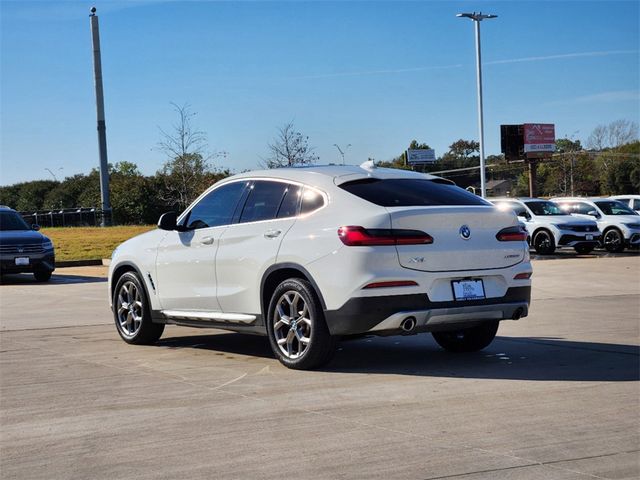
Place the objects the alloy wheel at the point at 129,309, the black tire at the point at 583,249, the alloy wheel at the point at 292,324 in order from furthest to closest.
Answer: the black tire at the point at 583,249 < the alloy wheel at the point at 129,309 < the alloy wheel at the point at 292,324

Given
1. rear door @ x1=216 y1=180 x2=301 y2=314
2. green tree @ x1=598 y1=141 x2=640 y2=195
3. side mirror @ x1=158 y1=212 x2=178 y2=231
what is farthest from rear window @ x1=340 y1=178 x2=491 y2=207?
green tree @ x1=598 y1=141 x2=640 y2=195

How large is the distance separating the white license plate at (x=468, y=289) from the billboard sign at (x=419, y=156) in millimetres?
67371

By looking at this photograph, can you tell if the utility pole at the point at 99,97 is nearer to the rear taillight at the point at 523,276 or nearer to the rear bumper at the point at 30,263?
the rear bumper at the point at 30,263

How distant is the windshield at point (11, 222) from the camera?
2119 cm

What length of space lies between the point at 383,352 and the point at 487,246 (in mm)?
1757

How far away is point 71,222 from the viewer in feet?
161

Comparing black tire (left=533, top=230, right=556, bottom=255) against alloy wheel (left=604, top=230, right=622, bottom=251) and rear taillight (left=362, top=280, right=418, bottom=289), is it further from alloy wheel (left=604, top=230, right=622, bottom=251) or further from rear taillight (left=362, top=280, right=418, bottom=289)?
rear taillight (left=362, top=280, right=418, bottom=289)

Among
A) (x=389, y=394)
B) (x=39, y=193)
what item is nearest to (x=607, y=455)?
(x=389, y=394)

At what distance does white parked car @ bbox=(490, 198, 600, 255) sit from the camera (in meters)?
27.1

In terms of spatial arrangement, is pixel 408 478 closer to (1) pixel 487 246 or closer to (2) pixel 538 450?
(2) pixel 538 450

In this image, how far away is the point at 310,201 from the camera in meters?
7.80

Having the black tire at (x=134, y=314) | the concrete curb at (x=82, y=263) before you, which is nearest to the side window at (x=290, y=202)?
the black tire at (x=134, y=314)

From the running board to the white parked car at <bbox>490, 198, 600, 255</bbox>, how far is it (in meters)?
19.4

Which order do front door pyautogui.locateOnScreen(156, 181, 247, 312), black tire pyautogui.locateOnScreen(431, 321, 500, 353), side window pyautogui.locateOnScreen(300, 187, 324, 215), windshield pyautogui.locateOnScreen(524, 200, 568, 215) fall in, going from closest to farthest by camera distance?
side window pyautogui.locateOnScreen(300, 187, 324, 215), black tire pyautogui.locateOnScreen(431, 321, 500, 353), front door pyautogui.locateOnScreen(156, 181, 247, 312), windshield pyautogui.locateOnScreen(524, 200, 568, 215)
